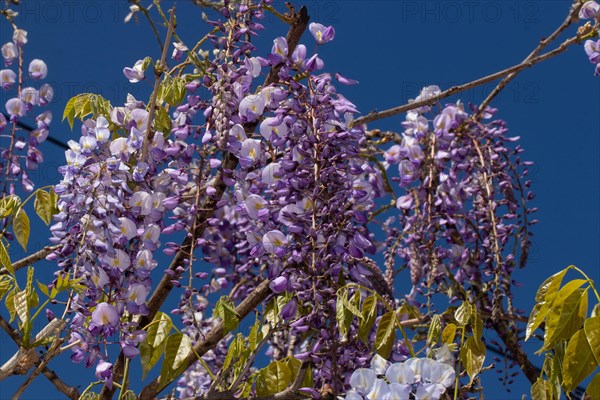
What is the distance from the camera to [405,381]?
4.54ft

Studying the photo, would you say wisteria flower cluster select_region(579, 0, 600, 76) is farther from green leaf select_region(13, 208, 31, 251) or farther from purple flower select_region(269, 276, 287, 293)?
green leaf select_region(13, 208, 31, 251)

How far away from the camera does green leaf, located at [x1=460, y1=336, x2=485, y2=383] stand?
5.07ft

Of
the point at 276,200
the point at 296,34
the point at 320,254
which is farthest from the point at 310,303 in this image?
the point at 296,34

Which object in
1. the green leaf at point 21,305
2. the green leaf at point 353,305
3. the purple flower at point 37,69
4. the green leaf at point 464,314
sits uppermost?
the purple flower at point 37,69

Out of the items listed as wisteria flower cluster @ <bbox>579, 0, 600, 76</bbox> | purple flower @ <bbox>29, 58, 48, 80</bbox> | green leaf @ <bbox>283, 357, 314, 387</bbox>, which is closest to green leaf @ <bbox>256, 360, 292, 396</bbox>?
green leaf @ <bbox>283, 357, 314, 387</bbox>

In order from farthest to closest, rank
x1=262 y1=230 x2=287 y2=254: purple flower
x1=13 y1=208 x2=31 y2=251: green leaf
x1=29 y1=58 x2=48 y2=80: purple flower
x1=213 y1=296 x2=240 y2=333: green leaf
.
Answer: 1. x1=29 y1=58 x2=48 y2=80: purple flower
2. x1=13 y1=208 x2=31 y2=251: green leaf
3. x1=262 y1=230 x2=287 y2=254: purple flower
4. x1=213 y1=296 x2=240 y2=333: green leaf

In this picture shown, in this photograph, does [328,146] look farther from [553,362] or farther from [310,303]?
[553,362]

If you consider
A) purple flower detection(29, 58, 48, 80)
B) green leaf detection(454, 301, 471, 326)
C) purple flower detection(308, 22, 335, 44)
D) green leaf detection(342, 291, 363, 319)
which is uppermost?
purple flower detection(29, 58, 48, 80)

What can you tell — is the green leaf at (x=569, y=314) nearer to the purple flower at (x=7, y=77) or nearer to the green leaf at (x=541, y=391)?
the green leaf at (x=541, y=391)

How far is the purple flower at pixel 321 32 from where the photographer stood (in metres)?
1.94

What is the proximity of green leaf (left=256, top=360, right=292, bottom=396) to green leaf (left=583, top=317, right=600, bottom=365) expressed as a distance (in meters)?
0.56

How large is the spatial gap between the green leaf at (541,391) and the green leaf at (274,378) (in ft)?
1.45

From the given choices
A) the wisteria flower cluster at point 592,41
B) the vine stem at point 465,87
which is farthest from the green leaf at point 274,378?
the wisteria flower cluster at point 592,41

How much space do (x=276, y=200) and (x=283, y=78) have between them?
0.26 m
